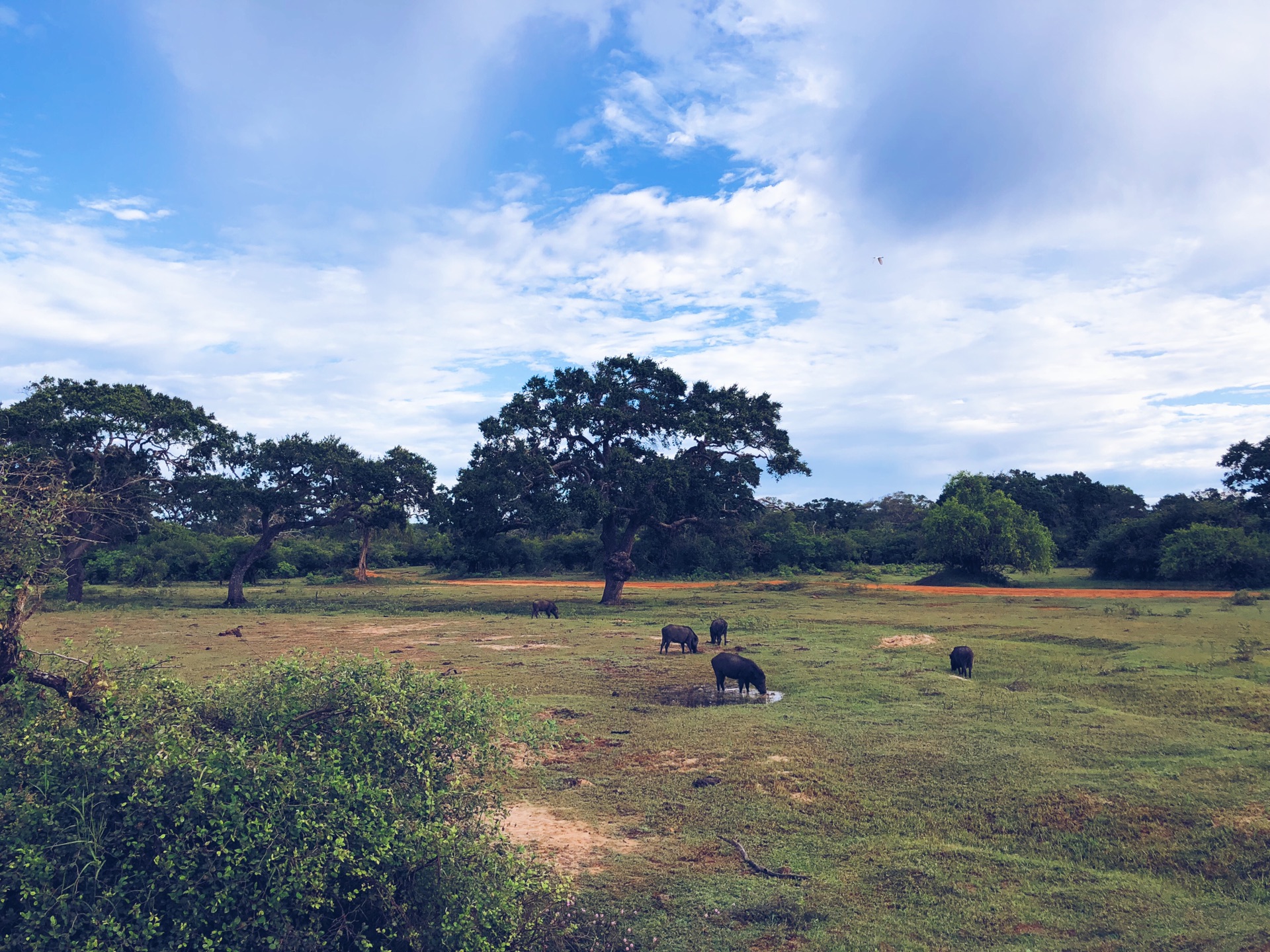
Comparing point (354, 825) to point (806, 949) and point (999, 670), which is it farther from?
point (999, 670)

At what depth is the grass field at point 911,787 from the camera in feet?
20.2

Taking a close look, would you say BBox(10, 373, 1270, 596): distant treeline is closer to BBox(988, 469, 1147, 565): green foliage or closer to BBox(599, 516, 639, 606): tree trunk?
BBox(599, 516, 639, 606): tree trunk

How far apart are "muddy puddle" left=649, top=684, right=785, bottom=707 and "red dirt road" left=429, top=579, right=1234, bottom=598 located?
24618mm

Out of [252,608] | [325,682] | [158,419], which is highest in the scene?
[158,419]

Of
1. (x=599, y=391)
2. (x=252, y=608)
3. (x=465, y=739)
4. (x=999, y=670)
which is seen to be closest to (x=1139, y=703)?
(x=999, y=670)

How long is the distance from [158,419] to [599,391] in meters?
17.9

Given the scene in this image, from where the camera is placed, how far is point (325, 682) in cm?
584

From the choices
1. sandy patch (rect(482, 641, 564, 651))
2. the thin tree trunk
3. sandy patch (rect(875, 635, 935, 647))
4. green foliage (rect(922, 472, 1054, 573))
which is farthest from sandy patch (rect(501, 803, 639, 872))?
green foliage (rect(922, 472, 1054, 573))

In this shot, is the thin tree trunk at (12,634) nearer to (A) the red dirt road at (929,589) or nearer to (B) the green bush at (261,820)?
(B) the green bush at (261,820)

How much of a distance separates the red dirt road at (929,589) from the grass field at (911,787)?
16295 millimetres

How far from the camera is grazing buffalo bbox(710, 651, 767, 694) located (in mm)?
14156

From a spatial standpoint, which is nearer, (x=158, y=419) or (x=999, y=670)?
(x=999, y=670)

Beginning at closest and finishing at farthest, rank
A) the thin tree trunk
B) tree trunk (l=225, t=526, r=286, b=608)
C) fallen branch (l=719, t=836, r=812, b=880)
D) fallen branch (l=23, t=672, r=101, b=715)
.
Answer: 1. fallen branch (l=23, t=672, r=101, b=715)
2. the thin tree trunk
3. fallen branch (l=719, t=836, r=812, b=880)
4. tree trunk (l=225, t=526, r=286, b=608)

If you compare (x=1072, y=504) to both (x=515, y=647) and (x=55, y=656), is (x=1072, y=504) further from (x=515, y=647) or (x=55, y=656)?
(x=55, y=656)
